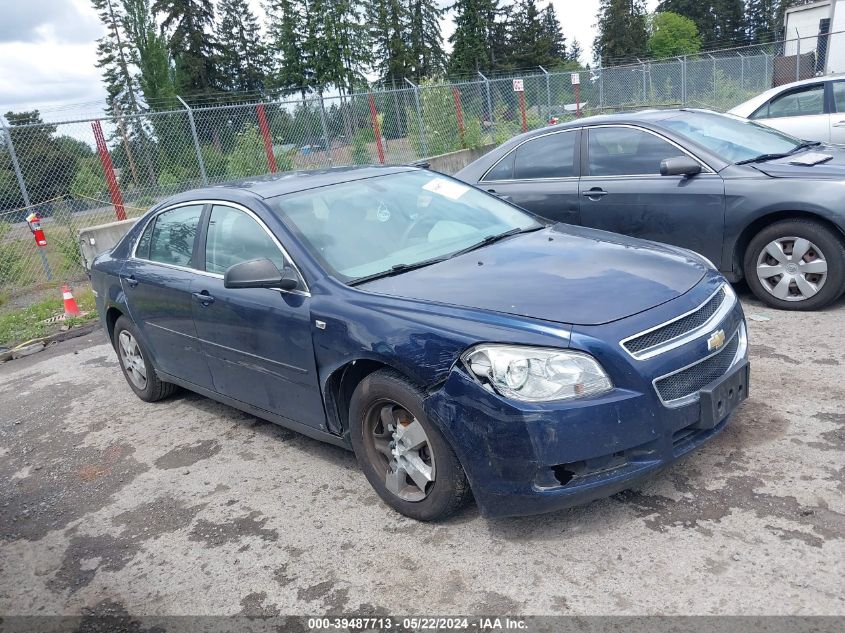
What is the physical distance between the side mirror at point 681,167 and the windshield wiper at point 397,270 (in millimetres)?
2803

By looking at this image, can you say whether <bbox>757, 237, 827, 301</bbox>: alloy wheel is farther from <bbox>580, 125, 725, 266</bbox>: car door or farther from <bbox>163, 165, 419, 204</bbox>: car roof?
<bbox>163, 165, 419, 204</bbox>: car roof

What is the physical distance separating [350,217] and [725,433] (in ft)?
7.56

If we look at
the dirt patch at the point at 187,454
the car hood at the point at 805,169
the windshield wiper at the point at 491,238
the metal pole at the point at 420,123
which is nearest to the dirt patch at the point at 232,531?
the dirt patch at the point at 187,454

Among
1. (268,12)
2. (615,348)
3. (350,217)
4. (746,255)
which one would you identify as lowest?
(746,255)

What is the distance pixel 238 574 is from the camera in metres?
3.22

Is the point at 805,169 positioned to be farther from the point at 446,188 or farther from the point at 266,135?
the point at 266,135

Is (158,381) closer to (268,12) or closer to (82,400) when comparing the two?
(82,400)

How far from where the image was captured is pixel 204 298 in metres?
4.34

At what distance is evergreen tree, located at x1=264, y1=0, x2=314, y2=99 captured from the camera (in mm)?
51000

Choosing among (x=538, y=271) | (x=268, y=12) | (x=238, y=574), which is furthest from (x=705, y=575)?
(x=268, y=12)

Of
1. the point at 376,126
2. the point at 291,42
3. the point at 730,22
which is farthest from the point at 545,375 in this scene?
the point at 730,22

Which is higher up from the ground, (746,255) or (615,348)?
(615,348)

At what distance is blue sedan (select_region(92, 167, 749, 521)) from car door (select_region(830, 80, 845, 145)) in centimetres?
650

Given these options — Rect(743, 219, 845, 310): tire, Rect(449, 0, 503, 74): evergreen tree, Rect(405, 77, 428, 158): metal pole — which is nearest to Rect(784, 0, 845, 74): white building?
Rect(405, 77, 428, 158): metal pole
